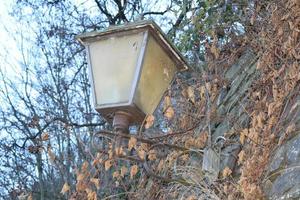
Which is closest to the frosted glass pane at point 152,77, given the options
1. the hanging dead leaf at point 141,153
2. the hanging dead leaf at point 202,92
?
the hanging dead leaf at point 141,153

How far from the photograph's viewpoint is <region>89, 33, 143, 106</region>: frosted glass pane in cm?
189

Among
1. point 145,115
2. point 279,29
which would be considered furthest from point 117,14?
point 145,115

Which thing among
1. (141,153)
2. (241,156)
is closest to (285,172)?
(241,156)

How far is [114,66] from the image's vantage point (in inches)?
76.4

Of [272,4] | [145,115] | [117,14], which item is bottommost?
[145,115]

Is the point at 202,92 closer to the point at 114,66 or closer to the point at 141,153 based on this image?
the point at 141,153

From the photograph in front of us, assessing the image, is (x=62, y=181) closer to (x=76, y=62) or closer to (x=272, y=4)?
(x=76, y=62)

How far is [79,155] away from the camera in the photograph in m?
5.25

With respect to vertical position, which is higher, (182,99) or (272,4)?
(272,4)

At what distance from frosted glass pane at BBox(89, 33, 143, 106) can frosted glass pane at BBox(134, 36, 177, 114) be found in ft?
0.15

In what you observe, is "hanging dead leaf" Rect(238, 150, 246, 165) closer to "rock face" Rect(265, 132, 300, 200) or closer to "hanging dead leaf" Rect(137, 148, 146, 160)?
"rock face" Rect(265, 132, 300, 200)

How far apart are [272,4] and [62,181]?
9.06ft

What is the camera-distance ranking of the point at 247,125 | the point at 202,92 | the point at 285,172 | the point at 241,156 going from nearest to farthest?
the point at 285,172 → the point at 241,156 → the point at 247,125 → the point at 202,92

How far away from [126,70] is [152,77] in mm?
123
